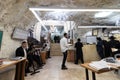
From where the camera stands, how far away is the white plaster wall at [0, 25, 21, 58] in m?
3.76

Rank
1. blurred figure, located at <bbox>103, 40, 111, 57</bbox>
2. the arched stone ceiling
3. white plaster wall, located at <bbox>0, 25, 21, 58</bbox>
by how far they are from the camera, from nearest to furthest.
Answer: the arched stone ceiling < white plaster wall, located at <bbox>0, 25, 21, 58</bbox> < blurred figure, located at <bbox>103, 40, 111, 57</bbox>

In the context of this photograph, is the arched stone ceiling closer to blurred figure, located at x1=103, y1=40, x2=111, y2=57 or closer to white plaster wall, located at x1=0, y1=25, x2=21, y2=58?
white plaster wall, located at x1=0, y1=25, x2=21, y2=58

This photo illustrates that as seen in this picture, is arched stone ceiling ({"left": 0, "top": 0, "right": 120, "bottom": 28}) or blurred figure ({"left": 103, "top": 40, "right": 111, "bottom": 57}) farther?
blurred figure ({"left": 103, "top": 40, "right": 111, "bottom": 57})

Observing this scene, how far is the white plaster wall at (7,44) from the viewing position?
12.3 feet

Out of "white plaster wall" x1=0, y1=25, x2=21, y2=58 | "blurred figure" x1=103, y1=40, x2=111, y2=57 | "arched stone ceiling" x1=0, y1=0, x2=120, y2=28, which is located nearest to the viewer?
"arched stone ceiling" x1=0, y1=0, x2=120, y2=28

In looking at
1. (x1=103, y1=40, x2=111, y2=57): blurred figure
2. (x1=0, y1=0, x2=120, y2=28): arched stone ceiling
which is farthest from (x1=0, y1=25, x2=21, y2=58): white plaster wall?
(x1=103, y1=40, x2=111, y2=57): blurred figure

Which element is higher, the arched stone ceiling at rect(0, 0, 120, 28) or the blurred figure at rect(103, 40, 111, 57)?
the arched stone ceiling at rect(0, 0, 120, 28)

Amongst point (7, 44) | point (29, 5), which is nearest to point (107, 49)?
point (29, 5)

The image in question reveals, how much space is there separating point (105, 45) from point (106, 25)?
3.85m

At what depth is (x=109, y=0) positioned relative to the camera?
4117 millimetres

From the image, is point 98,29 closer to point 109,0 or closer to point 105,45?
point 105,45

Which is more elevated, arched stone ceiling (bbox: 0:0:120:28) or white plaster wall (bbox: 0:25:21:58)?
arched stone ceiling (bbox: 0:0:120:28)

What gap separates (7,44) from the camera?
4.07m

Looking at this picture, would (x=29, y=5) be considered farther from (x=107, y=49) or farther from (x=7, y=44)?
(x=107, y=49)
